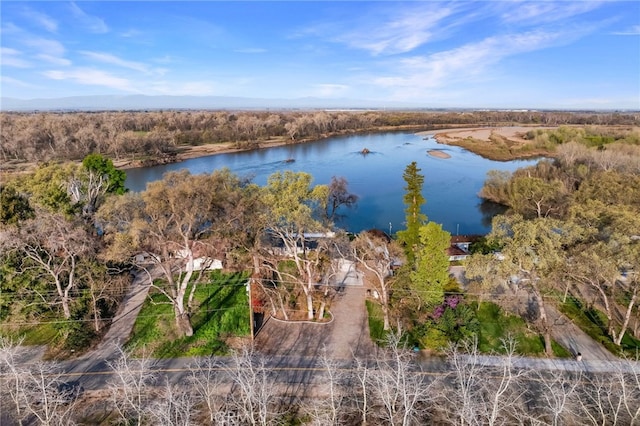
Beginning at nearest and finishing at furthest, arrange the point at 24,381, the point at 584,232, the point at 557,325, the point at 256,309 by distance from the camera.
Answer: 1. the point at 24,381
2. the point at 584,232
3. the point at 557,325
4. the point at 256,309

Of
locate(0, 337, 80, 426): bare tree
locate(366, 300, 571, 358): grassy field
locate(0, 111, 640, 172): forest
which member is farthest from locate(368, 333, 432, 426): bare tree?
locate(0, 111, 640, 172): forest

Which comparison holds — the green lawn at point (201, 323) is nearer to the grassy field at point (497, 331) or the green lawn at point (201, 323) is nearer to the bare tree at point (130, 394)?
the bare tree at point (130, 394)

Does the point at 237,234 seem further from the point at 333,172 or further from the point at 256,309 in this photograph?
the point at 333,172

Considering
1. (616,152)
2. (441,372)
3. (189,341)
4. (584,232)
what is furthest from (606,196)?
(189,341)

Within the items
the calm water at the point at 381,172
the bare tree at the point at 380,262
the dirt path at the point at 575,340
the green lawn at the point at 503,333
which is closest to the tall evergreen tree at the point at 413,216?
the bare tree at the point at 380,262

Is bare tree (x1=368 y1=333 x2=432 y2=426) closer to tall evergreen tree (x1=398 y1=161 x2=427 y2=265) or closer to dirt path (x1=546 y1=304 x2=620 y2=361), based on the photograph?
dirt path (x1=546 y1=304 x2=620 y2=361)
